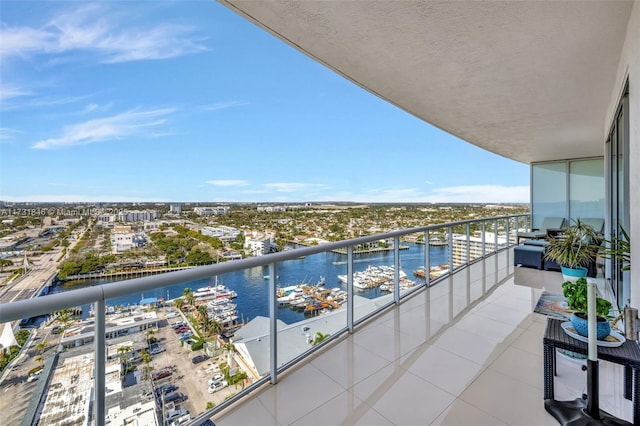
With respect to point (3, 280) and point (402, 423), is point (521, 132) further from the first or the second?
point (3, 280)

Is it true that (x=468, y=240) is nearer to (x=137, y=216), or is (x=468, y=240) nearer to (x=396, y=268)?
(x=396, y=268)

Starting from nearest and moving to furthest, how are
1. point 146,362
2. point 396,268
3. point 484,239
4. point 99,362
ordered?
point 99,362, point 146,362, point 396,268, point 484,239

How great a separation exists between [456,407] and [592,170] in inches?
380

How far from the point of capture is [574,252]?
187 inches

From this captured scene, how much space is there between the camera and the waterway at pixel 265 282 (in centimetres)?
171

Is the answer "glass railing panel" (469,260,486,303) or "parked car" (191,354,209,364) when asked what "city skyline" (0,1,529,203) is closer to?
"parked car" (191,354,209,364)

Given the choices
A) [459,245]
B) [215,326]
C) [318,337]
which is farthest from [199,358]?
[459,245]

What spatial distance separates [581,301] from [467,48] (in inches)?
89.2

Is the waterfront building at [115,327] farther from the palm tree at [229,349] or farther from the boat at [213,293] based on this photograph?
the palm tree at [229,349]

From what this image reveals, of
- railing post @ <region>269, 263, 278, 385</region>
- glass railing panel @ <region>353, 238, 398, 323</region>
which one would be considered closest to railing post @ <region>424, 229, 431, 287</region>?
glass railing panel @ <region>353, 238, 398, 323</region>

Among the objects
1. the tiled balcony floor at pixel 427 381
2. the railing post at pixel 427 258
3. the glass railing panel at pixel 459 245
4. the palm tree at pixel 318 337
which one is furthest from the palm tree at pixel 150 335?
the glass railing panel at pixel 459 245

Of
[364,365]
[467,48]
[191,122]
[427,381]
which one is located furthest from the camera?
[191,122]

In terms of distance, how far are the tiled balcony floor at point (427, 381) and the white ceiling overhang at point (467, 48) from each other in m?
2.81

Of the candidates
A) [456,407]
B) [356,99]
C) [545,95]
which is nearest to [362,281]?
[456,407]
